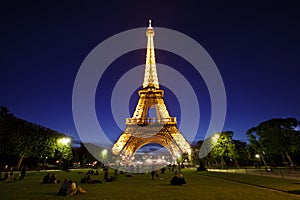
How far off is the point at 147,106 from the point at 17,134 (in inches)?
1514

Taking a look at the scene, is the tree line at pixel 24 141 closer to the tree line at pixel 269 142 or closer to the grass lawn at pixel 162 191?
the grass lawn at pixel 162 191

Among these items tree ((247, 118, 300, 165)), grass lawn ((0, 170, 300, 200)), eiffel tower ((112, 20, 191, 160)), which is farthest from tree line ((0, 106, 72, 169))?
tree ((247, 118, 300, 165))

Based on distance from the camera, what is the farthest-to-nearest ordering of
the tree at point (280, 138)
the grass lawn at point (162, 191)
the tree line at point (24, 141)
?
the tree at point (280, 138)
the tree line at point (24, 141)
the grass lawn at point (162, 191)

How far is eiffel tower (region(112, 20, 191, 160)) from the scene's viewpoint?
6250cm

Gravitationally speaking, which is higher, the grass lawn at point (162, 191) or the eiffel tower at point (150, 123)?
the eiffel tower at point (150, 123)

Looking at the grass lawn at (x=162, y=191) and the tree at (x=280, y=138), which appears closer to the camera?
the grass lawn at (x=162, y=191)

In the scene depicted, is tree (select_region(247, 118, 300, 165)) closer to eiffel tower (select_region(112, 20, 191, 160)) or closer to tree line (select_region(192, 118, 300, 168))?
tree line (select_region(192, 118, 300, 168))

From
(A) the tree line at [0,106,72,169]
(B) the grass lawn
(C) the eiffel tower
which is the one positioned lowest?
(B) the grass lawn

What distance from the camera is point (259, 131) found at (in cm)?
5769

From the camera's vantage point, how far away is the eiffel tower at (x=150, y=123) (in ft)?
205

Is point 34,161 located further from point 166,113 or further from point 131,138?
point 166,113

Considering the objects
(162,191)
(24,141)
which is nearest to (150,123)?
(24,141)

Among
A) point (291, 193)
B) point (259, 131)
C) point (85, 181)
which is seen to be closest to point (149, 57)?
point (259, 131)

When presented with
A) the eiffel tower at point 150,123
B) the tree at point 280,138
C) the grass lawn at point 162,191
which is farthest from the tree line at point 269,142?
the grass lawn at point 162,191
